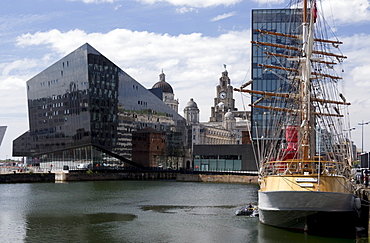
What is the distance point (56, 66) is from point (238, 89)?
66.1 metres

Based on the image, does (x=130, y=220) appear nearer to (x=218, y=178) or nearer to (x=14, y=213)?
(x=14, y=213)

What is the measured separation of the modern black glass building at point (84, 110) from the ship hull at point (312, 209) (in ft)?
224

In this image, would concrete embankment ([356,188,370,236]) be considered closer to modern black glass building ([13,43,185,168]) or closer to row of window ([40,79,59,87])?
modern black glass building ([13,43,185,168])

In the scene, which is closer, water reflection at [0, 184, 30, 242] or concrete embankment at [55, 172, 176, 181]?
water reflection at [0, 184, 30, 242]

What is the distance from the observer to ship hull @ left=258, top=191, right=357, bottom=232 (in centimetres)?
3497

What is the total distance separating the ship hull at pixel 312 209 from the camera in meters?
35.0

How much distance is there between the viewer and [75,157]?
105 meters

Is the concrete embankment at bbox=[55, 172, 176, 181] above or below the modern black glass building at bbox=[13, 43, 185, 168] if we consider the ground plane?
below

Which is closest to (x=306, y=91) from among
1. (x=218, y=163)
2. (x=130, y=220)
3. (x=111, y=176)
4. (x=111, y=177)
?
(x=130, y=220)

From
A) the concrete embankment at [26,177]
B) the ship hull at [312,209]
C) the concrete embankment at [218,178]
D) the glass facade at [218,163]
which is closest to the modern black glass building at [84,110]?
the concrete embankment at [26,177]

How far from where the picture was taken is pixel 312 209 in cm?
3516

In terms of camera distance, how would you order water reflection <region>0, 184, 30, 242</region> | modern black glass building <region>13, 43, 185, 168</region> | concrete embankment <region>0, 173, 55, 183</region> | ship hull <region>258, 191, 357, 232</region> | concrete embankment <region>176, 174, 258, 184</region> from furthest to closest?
modern black glass building <region>13, 43, 185, 168</region>, concrete embankment <region>176, 174, 258, 184</region>, concrete embankment <region>0, 173, 55, 183</region>, water reflection <region>0, 184, 30, 242</region>, ship hull <region>258, 191, 357, 232</region>

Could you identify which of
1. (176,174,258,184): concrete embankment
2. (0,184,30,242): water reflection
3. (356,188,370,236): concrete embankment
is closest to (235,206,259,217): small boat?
(356,188,370,236): concrete embankment

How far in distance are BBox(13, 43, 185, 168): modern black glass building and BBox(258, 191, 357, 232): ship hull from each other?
68.3 meters
